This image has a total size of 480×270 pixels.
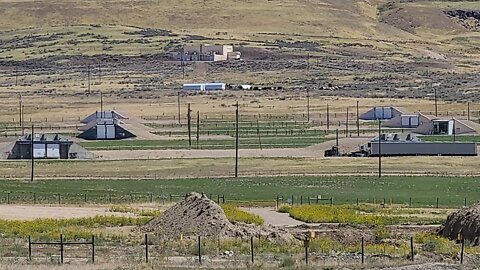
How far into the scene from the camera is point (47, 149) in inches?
3501

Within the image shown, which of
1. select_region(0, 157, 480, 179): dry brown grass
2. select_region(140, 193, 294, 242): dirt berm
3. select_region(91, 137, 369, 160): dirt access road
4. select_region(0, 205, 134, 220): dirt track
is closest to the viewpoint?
select_region(140, 193, 294, 242): dirt berm

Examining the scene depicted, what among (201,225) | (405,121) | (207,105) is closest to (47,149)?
(405,121)

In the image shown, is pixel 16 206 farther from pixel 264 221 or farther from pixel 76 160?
pixel 76 160

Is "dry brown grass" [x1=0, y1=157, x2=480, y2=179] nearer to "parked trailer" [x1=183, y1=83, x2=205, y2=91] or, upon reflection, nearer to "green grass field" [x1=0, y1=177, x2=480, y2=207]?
"green grass field" [x1=0, y1=177, x2=480, y2=207]

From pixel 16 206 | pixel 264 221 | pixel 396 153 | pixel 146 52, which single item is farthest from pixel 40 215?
pixel 146 52

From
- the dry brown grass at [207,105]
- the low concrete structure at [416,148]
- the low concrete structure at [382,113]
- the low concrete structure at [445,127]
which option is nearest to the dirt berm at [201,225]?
the low concrete structure at [416,148]

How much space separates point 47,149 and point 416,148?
83.1 ft

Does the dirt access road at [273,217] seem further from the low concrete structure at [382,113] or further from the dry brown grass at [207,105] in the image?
the dry brown grass at [207,105]

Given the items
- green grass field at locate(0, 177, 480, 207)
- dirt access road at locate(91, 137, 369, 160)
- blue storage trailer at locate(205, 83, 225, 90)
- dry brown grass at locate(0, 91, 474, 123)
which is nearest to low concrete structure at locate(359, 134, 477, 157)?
dirt access road at locate(91, 137, 369, 160)

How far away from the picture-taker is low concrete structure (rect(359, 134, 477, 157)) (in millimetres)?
86688

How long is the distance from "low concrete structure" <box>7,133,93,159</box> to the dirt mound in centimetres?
4767

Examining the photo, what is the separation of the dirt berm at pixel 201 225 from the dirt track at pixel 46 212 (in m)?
7.70

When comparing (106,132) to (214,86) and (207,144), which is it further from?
(214,86)

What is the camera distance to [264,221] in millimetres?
50719
